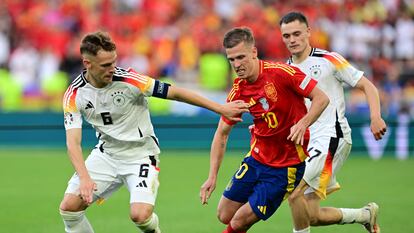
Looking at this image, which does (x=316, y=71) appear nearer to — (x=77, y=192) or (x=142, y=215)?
(x=142, y=215)

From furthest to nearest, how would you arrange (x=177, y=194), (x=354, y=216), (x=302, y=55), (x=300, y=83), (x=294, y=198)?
(x=177, y=194) < (x=354, y=216) < (x=302, y=55) < (x=294, y=198) < (x=300, y=83)

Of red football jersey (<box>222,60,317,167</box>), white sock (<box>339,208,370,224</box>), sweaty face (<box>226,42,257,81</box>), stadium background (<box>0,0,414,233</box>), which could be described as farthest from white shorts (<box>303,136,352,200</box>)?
stadium background (<box>0,0,414,233</box>)

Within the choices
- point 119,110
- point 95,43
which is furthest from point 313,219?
point 95,43

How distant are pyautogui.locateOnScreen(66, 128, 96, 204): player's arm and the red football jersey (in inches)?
52.5

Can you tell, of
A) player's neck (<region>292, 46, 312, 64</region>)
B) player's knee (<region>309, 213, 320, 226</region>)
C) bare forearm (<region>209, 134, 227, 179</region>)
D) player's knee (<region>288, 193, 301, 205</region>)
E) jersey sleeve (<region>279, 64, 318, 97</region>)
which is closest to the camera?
jersey sleeve (<region>279, 64, 318, 97</region>)

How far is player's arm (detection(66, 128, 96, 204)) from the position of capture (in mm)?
7840

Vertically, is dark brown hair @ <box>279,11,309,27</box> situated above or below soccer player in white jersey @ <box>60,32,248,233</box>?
above

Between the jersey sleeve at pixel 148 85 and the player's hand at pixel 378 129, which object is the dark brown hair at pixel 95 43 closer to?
the jersey sleeve at pixel 148 85

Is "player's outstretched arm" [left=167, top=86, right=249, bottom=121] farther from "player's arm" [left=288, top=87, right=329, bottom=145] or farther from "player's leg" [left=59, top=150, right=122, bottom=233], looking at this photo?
"player's leg" [left=59, top=150, right=122, bottom=233]

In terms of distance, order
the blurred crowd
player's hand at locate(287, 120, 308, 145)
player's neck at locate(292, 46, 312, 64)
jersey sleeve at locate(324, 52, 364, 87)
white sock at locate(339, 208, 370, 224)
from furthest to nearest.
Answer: the blurred crowd, white sock at locate(339, 208, 370, 224), player's neck at locate(292, 46, 312, 64), jersey sleeve at locate(324, 52, 364, 87), player's hand at locate(287, 120, 308, 145)

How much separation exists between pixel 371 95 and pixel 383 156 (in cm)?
1068

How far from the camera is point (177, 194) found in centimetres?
1383

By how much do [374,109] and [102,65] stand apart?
257 cm

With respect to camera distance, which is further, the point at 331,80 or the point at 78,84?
the point at 331,80
